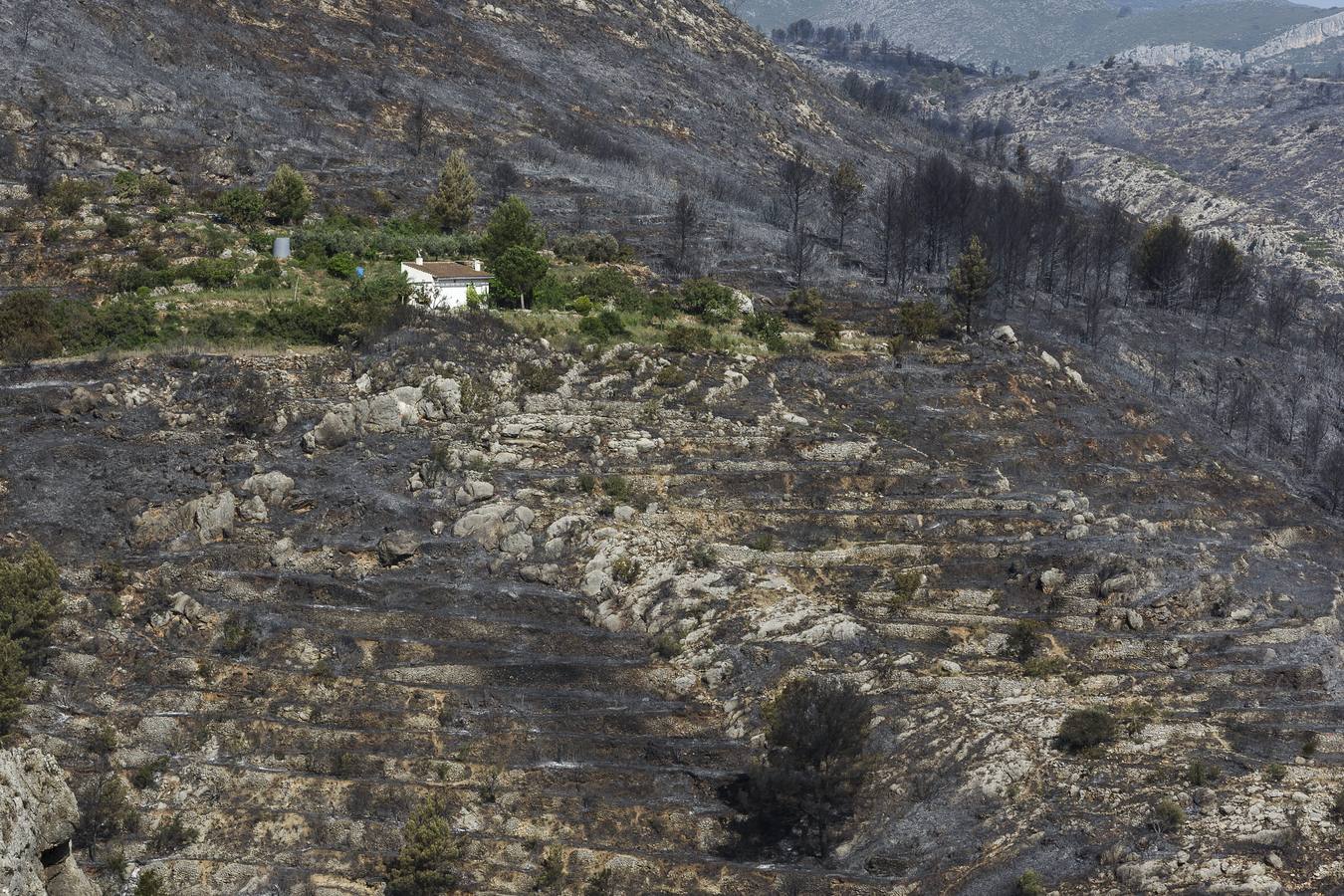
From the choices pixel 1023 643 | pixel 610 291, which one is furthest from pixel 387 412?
pixel 1023 643

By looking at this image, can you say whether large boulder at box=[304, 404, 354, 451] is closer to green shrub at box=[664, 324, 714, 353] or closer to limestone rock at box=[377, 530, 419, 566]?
limestone rock at box=[377, 530, 419, 566]

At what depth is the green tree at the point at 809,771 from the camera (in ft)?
111

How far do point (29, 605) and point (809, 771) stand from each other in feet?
75.9

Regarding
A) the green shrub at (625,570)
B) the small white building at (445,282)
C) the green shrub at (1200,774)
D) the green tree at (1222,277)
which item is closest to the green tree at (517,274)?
the small white building at (445,282)

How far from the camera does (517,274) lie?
207ft

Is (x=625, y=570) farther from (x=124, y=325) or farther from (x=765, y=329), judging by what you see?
(x=124, y=325)

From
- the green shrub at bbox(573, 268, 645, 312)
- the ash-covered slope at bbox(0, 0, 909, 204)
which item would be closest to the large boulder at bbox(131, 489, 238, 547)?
the green shrub at bbox(573, 268, 645, 312)

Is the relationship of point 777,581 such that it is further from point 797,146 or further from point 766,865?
point 797,146

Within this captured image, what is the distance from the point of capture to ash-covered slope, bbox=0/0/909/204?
82125 mm

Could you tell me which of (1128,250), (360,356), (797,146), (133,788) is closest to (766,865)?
(133,788)

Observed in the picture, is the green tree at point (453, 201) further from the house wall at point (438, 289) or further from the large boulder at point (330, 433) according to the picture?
the large boulder at point (330, 433)

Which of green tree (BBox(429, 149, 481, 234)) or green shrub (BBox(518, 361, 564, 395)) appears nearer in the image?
green shrub (BBox(518, 361, 564, 395))

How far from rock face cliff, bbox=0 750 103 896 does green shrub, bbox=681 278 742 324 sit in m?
43.2

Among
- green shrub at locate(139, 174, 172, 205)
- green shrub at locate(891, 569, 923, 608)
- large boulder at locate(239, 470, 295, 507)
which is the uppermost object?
green shrub at locate(139, 174, 172, 205)
